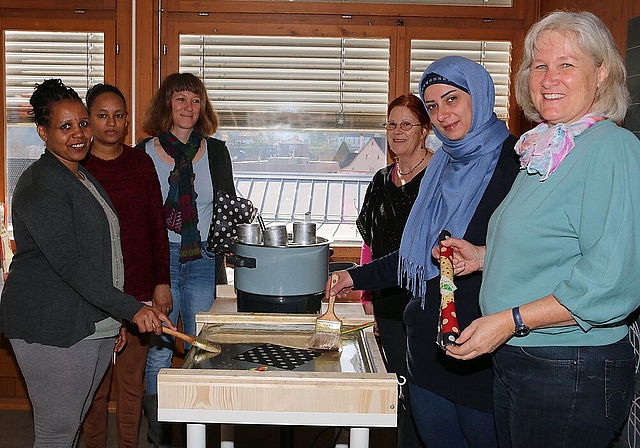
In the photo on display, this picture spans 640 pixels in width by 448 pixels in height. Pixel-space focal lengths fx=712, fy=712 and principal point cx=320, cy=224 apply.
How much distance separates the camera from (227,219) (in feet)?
9.68

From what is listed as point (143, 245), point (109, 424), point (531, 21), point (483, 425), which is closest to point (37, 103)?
point (143, 245)

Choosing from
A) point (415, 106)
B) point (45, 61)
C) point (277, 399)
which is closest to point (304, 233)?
point (415, 106)

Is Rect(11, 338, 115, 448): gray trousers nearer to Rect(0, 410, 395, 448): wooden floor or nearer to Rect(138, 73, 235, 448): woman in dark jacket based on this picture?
Rect(138, 73, 235, 448): woman in dark jacket

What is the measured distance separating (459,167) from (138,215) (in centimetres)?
135

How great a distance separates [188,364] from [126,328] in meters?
1.10

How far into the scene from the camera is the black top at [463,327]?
1.85 metres

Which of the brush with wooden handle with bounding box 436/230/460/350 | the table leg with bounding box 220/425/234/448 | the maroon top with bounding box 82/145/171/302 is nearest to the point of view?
the brush with wooden handle with bounding box 436/230/460/350

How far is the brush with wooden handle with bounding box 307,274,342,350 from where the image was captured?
77.7 inches

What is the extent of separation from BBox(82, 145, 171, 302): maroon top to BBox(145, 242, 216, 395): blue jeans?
0.63 ft

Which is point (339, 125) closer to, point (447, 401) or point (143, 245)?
point (143, 245)

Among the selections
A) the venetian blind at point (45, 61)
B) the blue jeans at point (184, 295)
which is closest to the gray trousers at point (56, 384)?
the blue jeans at point (184, 295)

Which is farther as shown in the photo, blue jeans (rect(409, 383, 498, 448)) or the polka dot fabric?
the polka dot fabric

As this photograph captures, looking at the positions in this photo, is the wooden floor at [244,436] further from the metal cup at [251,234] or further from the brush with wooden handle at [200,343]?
the brush with wooden handle at [200,343]

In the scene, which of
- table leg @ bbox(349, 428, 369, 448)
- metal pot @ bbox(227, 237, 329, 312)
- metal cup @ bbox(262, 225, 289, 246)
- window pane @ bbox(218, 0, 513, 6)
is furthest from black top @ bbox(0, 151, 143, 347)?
window pane @ bbox(218, 0, 513, 6)
